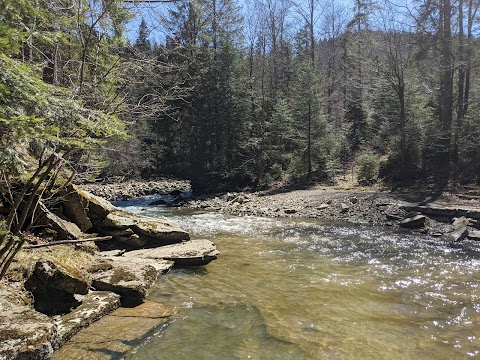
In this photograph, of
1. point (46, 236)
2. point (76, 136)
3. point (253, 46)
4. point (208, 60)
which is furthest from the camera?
point (253, 46)

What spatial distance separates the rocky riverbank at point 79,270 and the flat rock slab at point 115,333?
0.32 feet

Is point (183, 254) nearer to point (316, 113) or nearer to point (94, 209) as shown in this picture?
point (94, 209)

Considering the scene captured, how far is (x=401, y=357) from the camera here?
452 cm

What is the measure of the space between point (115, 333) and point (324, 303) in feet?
11.3

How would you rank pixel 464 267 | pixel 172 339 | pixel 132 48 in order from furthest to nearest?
pixel 464 267, pixel 132 48, pixel 172 339

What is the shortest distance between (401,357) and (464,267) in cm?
495

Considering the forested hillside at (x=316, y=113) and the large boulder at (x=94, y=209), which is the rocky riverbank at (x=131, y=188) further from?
the large boulder at (x=94, y=209)

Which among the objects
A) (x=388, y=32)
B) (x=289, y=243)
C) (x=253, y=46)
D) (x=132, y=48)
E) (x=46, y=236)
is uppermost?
(x=253, y=46)

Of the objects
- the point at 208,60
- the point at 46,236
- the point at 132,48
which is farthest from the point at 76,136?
the point at 208,60

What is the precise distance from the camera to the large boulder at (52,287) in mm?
5199

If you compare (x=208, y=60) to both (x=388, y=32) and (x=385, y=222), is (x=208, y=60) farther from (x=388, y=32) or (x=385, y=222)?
(x=385, y=222)

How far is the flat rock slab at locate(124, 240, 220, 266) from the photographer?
27.9ft

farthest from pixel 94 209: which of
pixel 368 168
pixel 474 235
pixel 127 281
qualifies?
pixel 368 168

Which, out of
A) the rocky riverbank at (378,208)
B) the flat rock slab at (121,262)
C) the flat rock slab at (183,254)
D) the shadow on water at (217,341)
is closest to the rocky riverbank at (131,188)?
the rocky riverbank at (378,208)
